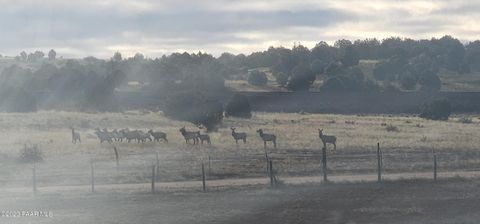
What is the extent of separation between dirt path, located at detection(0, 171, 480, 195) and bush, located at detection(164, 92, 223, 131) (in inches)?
1246

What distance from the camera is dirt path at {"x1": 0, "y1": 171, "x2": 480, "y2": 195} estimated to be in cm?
3062

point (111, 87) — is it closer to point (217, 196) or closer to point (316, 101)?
point (316, 101)

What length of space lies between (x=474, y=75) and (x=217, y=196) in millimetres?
138236

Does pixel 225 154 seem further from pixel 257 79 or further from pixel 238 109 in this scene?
pixel 257 79

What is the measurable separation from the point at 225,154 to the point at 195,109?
2917cm

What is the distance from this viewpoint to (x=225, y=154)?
4334 cm

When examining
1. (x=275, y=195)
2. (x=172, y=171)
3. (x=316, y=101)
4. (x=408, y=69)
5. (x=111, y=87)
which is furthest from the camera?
(x=408, y=69)

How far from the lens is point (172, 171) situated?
3622 centimetres

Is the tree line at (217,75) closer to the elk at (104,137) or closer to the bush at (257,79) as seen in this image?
the bush at (257,79)

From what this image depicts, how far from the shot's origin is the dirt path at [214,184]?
30625 mm

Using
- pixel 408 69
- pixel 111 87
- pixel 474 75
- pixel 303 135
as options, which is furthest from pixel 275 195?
pixel 474 75

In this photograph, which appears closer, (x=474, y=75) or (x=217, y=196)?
(x=217, y=196)

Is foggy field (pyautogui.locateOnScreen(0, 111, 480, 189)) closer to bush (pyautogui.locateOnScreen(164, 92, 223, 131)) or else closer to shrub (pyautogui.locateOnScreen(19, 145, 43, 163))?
shrub (pyautogui.locateOnScreen(19, 145, 43, 163))

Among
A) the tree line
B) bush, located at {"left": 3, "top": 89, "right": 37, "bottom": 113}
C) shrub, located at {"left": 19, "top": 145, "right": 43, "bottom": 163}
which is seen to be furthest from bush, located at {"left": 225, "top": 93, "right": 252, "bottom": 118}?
shrub, located at {"left": 19, "top": 145, "right": 43, "bottom": 163}
